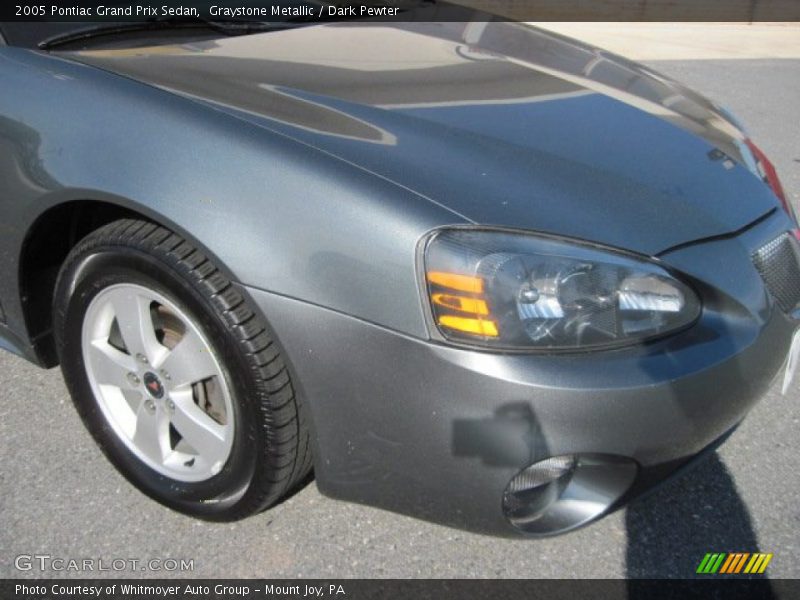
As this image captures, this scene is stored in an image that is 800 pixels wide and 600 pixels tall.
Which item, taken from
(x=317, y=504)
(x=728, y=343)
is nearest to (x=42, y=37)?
(x=317, y=504)

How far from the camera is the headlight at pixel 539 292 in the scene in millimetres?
1734

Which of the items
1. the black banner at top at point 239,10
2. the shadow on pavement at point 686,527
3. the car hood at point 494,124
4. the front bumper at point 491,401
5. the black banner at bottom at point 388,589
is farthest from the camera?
the black banner at top at point 239,10

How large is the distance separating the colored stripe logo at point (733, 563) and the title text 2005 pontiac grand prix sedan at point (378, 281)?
0.41 metres

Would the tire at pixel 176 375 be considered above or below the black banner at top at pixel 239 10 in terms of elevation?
below

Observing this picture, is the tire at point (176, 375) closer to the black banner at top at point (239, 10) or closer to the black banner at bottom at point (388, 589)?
the black banner at bottom at point (388, 589)

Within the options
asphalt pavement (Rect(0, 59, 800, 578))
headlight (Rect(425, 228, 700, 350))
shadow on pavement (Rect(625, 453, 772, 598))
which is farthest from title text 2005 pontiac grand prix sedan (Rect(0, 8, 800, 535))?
shadow on pavement (Rect(625, 453, 772, 598))

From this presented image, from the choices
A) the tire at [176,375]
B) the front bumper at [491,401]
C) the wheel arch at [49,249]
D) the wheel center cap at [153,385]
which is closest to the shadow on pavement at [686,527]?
the front bumper at [491,401]

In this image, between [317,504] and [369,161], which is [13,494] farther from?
[369,161]

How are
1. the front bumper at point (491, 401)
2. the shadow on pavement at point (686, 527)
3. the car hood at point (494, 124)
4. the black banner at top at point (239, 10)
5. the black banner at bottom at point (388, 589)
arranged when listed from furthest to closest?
1. the black banner at top at point (239, 10)
2. the shadow on pavement at point (686, 527)
3. the black banner at bottom at point (388, 589)
4. the car hood at point (494, 124)
5. the front bumper at point (491, 401)

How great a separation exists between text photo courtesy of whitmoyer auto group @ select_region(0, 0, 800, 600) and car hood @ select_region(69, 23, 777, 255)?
11 mm

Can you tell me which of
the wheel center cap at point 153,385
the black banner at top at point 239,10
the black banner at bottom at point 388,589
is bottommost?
the black banner at bottom at point 388,589

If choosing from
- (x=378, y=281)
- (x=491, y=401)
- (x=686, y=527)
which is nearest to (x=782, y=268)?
(x=686, y=527)

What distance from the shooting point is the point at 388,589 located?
6.73 ft

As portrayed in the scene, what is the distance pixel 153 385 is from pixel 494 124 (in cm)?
108
